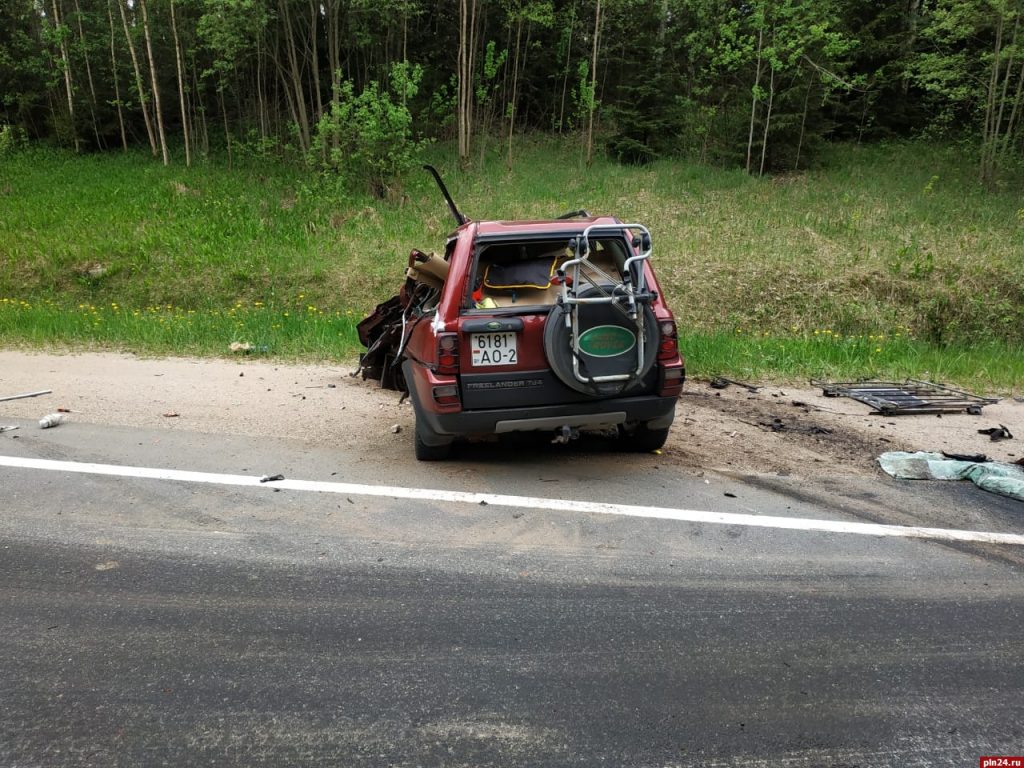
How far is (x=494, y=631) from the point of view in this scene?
297cm

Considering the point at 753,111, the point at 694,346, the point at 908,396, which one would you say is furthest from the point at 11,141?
the point at 908,396

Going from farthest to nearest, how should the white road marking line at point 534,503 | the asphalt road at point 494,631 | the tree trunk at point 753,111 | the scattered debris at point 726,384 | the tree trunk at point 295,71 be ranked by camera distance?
the tree trunk at point 295,71, the tree trunk at point 753,111, the scattered debris at point 726,384, the white road marking line at point 534,503, the asphalt road at point 494,631

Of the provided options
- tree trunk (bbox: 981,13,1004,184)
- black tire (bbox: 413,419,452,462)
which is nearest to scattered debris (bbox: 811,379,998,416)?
black tire (bbox: 413,419,452,462)

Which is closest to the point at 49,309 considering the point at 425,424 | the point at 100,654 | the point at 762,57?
the point at 425,424

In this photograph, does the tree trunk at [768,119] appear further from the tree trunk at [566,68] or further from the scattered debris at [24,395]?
the scattered debris at [24,395]

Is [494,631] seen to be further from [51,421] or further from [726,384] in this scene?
[726,384]

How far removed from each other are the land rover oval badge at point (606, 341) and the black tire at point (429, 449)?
1.32m

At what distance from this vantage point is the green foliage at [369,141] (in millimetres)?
21688

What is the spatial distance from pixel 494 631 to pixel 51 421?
16.9 feet

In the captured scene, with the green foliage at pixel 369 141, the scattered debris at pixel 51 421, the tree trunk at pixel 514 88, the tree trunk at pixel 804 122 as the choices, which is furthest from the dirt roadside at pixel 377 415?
the tree trunk at pixel 804 122

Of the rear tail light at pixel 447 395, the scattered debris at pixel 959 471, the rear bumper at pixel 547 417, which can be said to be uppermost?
the rear tail light at pixel 447 395

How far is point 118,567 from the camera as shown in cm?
350

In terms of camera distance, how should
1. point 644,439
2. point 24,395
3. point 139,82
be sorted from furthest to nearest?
point 139,82 < point 24,395 < point 644,439

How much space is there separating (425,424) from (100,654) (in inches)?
102
